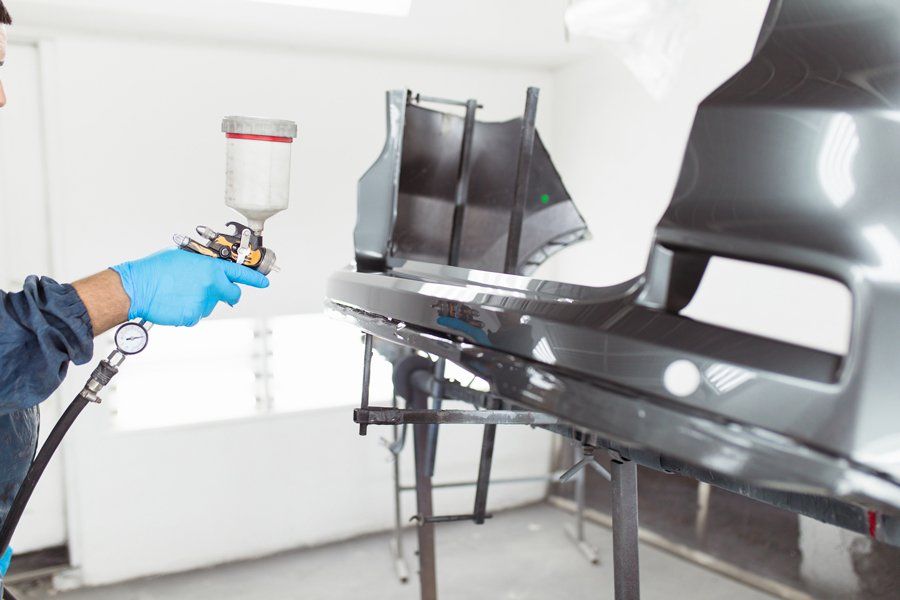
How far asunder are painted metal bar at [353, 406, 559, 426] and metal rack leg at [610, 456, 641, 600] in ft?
0.53

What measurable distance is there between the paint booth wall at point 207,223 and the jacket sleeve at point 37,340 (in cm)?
200

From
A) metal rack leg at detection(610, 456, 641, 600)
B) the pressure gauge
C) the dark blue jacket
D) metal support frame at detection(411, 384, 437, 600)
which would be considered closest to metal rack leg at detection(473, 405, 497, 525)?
metal support frame at detection(411, 384, 437, 600)

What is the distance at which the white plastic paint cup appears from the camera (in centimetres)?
127

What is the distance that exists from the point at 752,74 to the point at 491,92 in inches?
124

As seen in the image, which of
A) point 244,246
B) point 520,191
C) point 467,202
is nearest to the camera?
point 244,246

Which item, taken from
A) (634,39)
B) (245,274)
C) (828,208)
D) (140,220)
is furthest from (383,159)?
(140,220)

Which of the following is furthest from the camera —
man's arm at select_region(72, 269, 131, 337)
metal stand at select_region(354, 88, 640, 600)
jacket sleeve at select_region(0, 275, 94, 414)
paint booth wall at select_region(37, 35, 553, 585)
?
paint booth wall at select_region(37, 35, 553, 585)

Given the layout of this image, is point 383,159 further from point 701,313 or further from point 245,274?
point 701,313

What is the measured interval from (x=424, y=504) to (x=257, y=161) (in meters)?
1.28

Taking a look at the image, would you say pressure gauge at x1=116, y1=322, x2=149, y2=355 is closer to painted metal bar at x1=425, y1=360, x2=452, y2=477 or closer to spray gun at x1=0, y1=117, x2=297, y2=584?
spray gun at x1=0, y1=117, x2=297, y2=584

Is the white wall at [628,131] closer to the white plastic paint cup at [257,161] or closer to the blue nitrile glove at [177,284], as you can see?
the white plastic paint cup at [257,161]

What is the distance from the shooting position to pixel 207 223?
126 inches

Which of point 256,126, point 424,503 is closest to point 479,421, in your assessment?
point 256,126

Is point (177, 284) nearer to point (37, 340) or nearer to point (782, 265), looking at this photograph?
point (37, 340)
